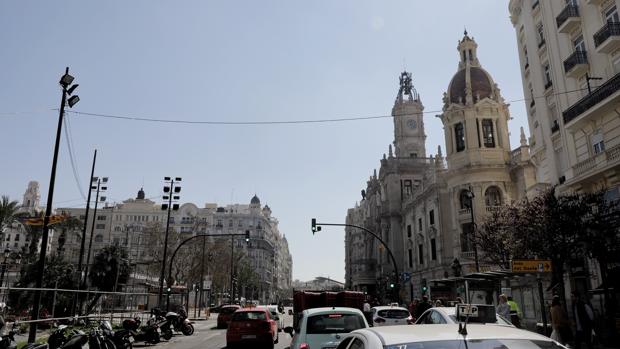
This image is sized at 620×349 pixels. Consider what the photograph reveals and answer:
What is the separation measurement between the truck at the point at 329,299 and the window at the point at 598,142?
12771 millimetres

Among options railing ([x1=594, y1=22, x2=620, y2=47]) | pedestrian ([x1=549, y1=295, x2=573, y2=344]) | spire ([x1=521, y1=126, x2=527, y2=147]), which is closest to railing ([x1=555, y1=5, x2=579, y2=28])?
railing ([x1=594, y1=22, x2=620, y2=47])

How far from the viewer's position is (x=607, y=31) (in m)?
20.3

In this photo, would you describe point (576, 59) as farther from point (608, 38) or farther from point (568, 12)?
point (568, 12)

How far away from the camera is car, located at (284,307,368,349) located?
356 inches

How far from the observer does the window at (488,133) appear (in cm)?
4241

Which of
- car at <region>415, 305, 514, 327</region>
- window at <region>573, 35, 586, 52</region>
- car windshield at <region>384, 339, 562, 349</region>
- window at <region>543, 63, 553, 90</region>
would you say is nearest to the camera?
car windshield at <region>384, 339, 562, 349</region>

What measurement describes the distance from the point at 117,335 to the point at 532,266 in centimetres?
1263

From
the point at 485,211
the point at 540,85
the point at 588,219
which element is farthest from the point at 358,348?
the point at 485,211

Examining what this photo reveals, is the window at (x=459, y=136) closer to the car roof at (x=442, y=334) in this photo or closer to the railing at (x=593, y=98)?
the railing at (x=593, y=98)

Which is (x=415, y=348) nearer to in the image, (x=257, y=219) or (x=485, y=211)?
(x=485, y=211)

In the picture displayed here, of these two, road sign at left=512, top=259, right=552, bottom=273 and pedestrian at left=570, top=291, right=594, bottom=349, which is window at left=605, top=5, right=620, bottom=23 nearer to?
road sign at left=512, top=259, right=552, bottom=273

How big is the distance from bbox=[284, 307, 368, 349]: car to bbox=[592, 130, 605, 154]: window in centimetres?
1710

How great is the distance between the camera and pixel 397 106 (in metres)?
71.3

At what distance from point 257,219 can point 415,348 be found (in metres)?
125
